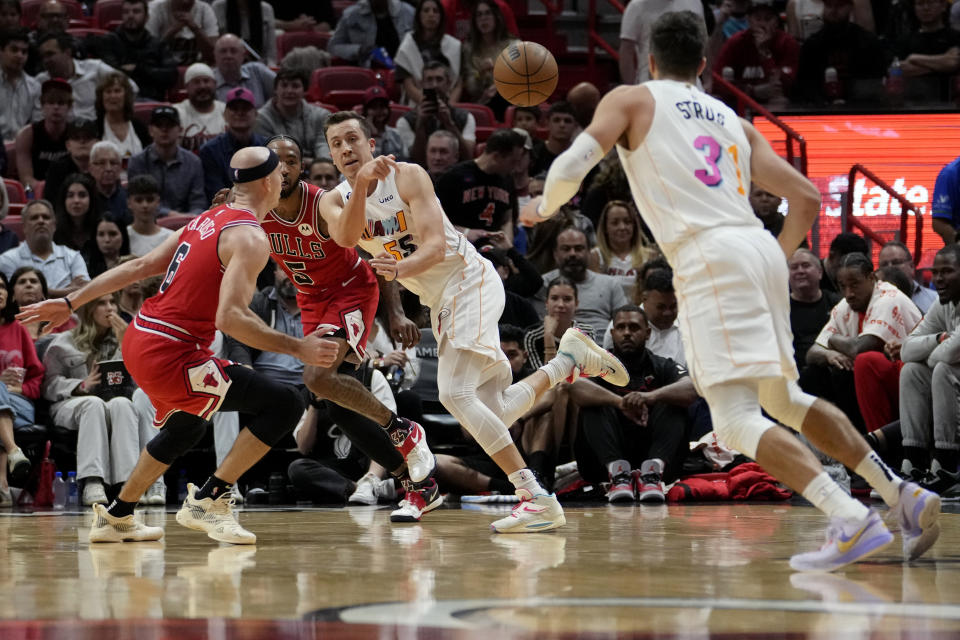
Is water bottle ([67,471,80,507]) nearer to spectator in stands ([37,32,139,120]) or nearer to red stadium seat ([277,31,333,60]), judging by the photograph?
spectator in stands ([37,32,139,120])

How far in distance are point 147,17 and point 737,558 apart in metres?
11.2

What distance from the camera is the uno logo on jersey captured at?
6707 millimetres

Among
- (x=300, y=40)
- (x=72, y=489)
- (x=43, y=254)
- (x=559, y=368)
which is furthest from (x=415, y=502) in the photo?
(x=300, y=40)

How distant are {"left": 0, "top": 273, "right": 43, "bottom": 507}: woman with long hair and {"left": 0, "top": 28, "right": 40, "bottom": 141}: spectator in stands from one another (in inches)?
159

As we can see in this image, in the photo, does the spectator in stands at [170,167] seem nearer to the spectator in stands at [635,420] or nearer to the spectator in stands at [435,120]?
the spectator in stands at [435,120]

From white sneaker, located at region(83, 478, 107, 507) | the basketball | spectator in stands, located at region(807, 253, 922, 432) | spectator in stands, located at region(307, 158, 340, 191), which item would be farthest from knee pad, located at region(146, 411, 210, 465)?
spectator in stands, located at region(807, 253, 922, 432)

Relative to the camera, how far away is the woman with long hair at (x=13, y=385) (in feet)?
29.5

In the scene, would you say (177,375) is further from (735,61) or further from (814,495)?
(735,61)

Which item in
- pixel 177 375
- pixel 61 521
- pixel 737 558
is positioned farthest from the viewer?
pixel 61 521

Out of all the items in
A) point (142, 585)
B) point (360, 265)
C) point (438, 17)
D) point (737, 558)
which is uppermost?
point (438, 17)

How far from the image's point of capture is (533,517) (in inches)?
246

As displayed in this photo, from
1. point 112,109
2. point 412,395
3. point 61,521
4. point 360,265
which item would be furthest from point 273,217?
point 112,109

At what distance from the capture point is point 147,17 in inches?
555

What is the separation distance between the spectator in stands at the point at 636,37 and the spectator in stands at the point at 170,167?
4564 millimetres
